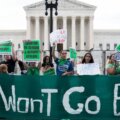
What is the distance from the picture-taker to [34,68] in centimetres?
1262

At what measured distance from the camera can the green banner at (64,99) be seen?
31.6ft

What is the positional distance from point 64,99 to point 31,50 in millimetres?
4198

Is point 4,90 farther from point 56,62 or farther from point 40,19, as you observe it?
point 40,19

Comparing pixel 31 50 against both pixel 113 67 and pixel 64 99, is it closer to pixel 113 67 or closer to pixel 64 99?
pixel 113 67

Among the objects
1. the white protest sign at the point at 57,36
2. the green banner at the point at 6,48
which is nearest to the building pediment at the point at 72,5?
the white protest sign at the point at 57,36

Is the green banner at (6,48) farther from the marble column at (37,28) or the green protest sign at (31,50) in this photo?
the marble column at (37,28)

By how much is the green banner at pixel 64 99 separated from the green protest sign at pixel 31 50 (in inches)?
149

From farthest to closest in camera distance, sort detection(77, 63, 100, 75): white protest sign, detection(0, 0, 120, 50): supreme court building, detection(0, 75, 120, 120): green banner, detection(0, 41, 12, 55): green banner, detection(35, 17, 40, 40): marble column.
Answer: detection(35, 17, 40, 40): marble column < detection(0, 0, 120, 50): supreme court building < detection(0, 41, 12, 55): green banner < detection(77, 63, 100, 75): white protest sign < detection(0, 75, 120, 120): green banner

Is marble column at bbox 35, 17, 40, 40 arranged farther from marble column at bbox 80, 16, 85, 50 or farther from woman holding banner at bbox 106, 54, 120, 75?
woman holding banner at bbox 106, 54, 120, 75

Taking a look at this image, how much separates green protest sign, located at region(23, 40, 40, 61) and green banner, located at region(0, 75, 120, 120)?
379cm

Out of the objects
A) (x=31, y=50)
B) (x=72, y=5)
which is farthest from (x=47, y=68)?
(x=72, y=5)

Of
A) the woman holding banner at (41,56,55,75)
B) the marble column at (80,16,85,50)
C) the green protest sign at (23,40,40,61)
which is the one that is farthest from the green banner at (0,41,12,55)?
the marble column at (80,16,85,50)

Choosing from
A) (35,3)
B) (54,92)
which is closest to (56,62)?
(54,92)

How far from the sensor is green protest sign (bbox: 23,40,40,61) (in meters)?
13.6
